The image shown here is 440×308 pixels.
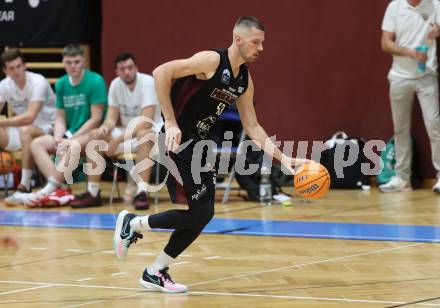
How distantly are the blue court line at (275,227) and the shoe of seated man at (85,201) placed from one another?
526mm

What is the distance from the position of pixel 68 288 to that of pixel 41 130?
5.78 m

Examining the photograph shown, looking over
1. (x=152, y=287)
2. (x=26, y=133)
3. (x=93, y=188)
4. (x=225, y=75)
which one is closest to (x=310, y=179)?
(x=225, y=75)

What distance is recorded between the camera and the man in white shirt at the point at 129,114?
11.1 m

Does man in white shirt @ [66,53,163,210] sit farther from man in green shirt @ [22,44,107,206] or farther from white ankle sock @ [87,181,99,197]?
Result: man in green shirt @ [22,44,107,206]

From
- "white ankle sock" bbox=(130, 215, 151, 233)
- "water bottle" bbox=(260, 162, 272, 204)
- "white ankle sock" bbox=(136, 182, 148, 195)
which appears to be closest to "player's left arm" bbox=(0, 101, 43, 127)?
"white ankle sock" bbox=(136, 182, 148, 195)

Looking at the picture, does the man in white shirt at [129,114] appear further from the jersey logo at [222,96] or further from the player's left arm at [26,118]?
the jersey logo at [222,96]

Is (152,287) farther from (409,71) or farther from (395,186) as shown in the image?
(409,71)

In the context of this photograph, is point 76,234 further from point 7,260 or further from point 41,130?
point 41,130

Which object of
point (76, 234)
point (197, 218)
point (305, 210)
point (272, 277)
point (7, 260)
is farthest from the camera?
point (305, 210)

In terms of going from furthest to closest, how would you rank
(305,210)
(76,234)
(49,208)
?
(49,208), (305,210), (76,234)

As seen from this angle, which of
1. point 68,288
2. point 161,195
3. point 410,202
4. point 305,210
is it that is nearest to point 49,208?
point 161,195

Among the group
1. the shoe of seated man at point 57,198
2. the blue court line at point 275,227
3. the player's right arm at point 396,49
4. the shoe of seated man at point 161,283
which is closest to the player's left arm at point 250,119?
the shoe of seated man at point 161,283

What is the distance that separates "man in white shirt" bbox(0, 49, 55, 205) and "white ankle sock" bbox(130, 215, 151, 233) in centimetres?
536

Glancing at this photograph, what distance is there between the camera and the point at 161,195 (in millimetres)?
12398
